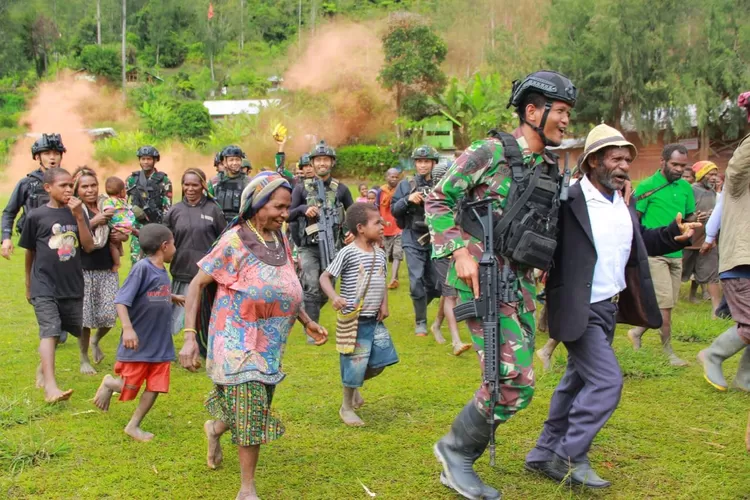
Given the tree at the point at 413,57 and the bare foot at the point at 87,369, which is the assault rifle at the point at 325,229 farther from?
the tree at the point at 413,57

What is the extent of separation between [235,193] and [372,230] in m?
3.42

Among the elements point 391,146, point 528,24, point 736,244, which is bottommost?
point 736,244

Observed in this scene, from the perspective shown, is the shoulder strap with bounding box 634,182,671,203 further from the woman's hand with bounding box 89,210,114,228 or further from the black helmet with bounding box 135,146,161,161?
the black helmet with bounding box 135,146,161,161

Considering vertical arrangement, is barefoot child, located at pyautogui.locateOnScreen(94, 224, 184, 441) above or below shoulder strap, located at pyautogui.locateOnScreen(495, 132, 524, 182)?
below

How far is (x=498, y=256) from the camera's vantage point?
3.95 metres

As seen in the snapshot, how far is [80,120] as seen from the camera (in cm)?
4906

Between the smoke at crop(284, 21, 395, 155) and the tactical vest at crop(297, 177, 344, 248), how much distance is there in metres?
24.3

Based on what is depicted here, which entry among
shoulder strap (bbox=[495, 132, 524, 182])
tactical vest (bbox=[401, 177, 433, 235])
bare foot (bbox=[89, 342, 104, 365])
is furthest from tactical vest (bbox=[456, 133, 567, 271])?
bare foot (bbox=[89, 342, 104, 365])

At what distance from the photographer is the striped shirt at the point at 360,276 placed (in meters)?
5.54

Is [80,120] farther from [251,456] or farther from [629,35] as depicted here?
[251,456]

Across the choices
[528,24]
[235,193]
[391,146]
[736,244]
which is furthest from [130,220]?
[528,24]

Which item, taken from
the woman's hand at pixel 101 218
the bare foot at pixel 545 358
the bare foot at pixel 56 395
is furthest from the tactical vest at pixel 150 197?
the bare foot at pixel 545 358

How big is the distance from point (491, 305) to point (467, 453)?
33.5 inches

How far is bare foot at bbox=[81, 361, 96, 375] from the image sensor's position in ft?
22.2
